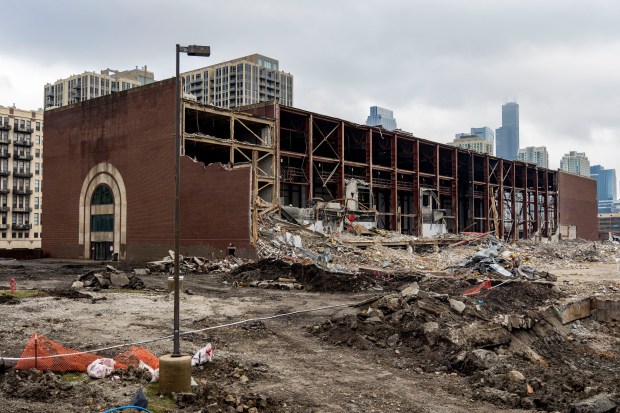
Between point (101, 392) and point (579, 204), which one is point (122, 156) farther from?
point (579, 204)

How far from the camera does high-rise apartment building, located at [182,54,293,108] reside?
141 meters

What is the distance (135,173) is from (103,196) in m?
5.09

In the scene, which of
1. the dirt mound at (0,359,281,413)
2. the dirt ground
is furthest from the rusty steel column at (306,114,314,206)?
the dirt mound at (0,359,281,413)

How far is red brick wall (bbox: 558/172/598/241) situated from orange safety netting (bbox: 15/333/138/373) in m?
81.5

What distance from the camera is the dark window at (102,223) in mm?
43688

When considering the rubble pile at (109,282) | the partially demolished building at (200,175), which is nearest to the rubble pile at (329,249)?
the partially demolished building at (200,175)

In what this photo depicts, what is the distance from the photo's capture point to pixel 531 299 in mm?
20250

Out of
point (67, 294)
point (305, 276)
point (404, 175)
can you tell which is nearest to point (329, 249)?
point (305, 276)

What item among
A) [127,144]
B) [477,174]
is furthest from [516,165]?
[127,144]

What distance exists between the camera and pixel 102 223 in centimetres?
4447

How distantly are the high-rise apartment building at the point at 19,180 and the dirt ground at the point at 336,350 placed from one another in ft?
308

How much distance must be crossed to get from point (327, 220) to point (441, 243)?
469 inches

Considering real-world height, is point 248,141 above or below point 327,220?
above

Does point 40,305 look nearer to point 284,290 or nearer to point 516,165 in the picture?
point 284,290
